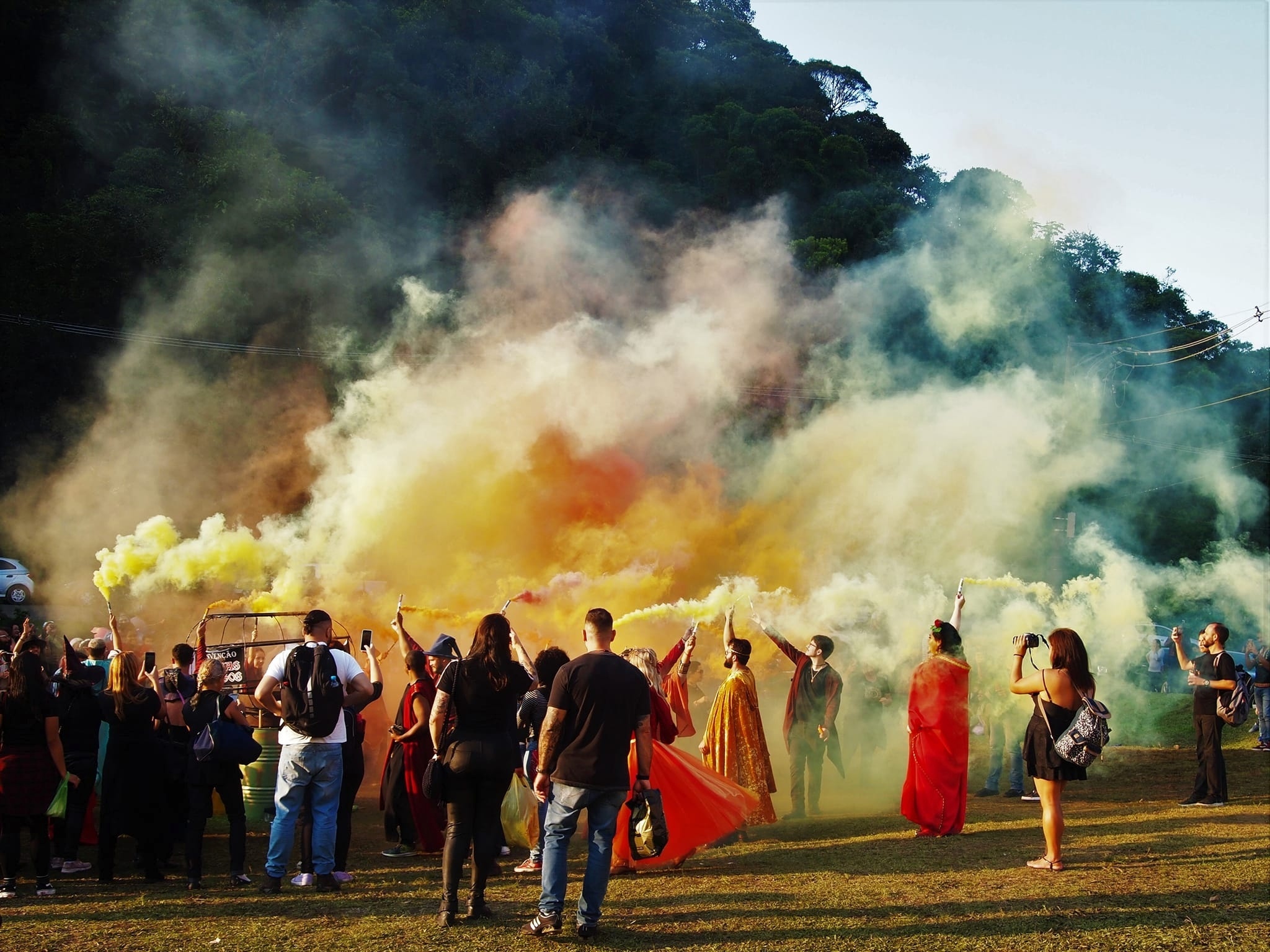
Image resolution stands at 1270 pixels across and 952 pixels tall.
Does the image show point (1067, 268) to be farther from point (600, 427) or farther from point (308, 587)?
point (308, 587)

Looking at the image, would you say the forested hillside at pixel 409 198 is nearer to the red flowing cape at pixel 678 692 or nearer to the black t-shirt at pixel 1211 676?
the black t-shirt at pixel 1211 676

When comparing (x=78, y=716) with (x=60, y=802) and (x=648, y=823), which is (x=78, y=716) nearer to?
(x=60, y=802)

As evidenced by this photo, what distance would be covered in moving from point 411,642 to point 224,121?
26.1 meters

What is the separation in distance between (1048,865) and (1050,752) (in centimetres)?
78

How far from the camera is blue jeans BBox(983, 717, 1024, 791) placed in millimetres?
11375

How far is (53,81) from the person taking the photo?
3394cm

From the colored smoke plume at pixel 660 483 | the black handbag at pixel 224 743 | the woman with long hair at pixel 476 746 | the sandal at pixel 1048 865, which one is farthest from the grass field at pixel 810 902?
the colored smoke plume at pixel 660 483

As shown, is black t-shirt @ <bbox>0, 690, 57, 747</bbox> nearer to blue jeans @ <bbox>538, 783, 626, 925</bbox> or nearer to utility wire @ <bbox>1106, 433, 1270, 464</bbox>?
blue jeans @ <bbox>538, 783, 626, 925</bbox>

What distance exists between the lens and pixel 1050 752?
24.8ft

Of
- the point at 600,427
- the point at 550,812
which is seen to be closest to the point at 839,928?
the point at 550,812

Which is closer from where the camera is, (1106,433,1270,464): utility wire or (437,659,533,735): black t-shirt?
(437,659,533,735): black t-shirt

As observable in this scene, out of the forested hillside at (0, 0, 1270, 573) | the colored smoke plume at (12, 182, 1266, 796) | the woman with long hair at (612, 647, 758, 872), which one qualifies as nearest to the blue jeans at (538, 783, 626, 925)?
the woman with long hair at (612, 647, 758, 872)

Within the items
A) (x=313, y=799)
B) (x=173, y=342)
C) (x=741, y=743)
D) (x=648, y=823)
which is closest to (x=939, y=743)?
(x=741, y=743)

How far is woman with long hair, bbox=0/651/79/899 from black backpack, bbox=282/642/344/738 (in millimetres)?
1633
